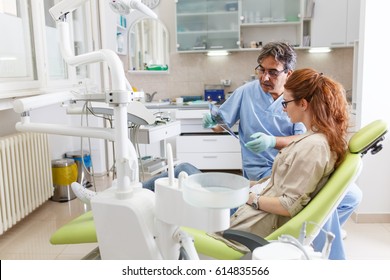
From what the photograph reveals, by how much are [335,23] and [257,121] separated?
2.59m

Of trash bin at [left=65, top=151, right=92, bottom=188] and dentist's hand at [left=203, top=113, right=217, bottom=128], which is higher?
dentist's hand at [left=203, top=113, right=217, bottom=128]

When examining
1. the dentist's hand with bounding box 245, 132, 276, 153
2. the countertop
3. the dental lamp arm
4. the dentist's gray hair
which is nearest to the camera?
the dental lamp arm

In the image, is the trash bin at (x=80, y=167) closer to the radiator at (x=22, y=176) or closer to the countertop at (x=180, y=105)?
the radiator at (x=22, y=176)

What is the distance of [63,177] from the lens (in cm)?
337

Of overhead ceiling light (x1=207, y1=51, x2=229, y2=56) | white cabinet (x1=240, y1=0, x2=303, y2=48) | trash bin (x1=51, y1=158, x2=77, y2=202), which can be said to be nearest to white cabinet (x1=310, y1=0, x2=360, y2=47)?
white cabinet (x1=240, y1=0, x2=303, y2=48)

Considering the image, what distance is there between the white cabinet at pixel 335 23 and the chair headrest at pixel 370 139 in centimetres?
305

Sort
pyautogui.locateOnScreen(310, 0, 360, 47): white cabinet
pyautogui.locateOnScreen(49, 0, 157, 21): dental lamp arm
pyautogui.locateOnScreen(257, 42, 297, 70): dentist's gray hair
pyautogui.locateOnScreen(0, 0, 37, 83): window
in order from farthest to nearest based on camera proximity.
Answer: pyautogui.locateOnScreen(310, 0, 360, 47): white cabinet → pyautogui.locateOnScreen(0, 0, 37, 83): window → pyautogui.locateOnScreen(257, 42, 297, 70): dentist's gray hair → pyautogui.locateOnScreen(49, 0, 157, 21): dental lamp arm

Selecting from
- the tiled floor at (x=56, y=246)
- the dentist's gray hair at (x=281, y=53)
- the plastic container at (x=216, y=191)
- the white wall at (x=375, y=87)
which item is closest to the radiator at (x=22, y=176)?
the tiled floor at (x=56, y=246)

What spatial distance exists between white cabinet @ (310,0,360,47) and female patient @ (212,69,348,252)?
2.98 m

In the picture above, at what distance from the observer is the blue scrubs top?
2121 millimetres

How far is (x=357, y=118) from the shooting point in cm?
267

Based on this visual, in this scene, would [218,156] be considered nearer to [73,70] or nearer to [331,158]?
[73,70]

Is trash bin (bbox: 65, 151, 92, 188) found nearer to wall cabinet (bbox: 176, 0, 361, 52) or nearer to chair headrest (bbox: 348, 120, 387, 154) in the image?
wall cabinet (bbox: 176, 0, 361, 52)

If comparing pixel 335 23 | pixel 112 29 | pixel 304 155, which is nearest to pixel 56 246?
pixel 304 155
